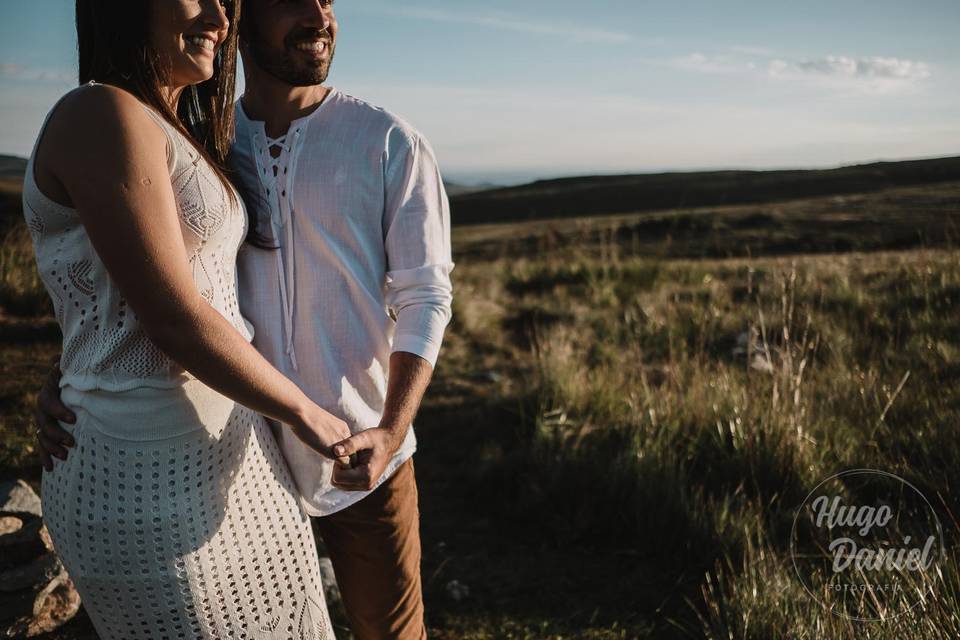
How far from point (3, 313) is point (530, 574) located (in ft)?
14.8

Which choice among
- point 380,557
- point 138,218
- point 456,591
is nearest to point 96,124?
point 138,218

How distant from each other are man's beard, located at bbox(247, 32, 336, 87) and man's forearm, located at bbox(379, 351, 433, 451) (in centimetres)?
68

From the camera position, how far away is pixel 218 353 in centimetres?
137

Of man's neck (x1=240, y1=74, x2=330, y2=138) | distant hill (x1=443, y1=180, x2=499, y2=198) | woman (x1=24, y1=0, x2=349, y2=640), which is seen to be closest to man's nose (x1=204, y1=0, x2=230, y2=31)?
woman (x1=24, y1=0, x2=349, y2=640)

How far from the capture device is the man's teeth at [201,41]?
151cm

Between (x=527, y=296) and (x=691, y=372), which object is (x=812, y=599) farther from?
(x=527, y=296)

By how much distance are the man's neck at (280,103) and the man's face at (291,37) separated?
31 mm

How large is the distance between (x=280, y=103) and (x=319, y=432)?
2.82 ft

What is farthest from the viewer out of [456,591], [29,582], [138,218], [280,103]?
[456,591]

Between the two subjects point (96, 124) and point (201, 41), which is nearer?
point (96, 124)

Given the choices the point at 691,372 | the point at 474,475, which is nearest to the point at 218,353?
the point at 474,475

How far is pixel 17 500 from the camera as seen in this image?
3012 mm

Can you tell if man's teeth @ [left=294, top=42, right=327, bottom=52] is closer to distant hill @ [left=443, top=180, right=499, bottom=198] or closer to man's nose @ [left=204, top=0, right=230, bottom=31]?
man's nose @ [left=204, top=0, right=230, bottom=31]

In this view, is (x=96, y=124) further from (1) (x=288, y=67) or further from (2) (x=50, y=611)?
(2) (x=50, y=611)
